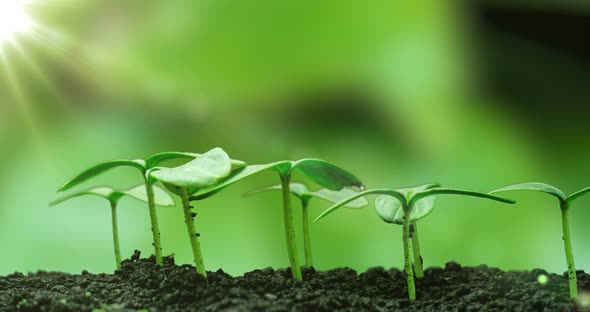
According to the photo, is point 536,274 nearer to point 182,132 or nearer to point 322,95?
point 322,95

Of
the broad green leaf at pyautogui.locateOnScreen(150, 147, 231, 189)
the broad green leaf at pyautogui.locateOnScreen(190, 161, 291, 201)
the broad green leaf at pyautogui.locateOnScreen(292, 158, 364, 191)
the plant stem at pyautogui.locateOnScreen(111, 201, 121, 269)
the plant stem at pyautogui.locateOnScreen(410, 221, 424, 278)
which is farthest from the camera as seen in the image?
the plant stem at pyautogui.locateOnScreen(111, 201, 121, 269)

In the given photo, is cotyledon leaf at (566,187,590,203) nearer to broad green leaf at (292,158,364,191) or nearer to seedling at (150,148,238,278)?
broad green leaf at (292,158,364,191)

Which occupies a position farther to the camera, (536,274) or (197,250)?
(536,274)

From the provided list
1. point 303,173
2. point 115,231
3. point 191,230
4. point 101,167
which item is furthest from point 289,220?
point 115,231

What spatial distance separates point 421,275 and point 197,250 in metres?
0.67

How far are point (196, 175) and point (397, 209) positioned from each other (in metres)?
0.55

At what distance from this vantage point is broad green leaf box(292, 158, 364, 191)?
147 cm

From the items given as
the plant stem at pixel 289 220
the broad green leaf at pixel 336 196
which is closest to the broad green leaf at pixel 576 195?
the broad green leaf at pixel 336 196

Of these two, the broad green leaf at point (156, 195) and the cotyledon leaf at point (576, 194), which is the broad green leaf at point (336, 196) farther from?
the cotyledon leaf at point (576, 194)

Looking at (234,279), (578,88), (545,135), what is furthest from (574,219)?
(234,279)

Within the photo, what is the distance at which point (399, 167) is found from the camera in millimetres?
2494

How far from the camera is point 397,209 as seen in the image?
1.53m

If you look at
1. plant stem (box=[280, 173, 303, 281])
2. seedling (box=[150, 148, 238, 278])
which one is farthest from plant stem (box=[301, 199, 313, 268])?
seedling (box=[150, 148, 238, 278])

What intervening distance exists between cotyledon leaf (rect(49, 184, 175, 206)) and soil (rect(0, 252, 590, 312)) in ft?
0.53
